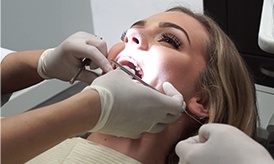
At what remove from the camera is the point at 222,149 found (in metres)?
0.95

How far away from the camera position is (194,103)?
4.26 ft

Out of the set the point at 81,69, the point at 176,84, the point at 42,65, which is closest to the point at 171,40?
the point at 176,84

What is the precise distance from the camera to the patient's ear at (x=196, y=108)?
4.24ft

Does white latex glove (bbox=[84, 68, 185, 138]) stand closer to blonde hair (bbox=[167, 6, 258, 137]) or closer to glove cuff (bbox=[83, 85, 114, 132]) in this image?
glove cuff (bbox=[83, 85, 114, 132])

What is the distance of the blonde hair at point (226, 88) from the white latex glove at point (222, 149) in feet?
0.84

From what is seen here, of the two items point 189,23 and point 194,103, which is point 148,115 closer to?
point 194,103

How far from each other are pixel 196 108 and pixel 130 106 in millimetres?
260

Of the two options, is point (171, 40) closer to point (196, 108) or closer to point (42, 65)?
point (196, 108)

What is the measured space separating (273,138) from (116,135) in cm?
72

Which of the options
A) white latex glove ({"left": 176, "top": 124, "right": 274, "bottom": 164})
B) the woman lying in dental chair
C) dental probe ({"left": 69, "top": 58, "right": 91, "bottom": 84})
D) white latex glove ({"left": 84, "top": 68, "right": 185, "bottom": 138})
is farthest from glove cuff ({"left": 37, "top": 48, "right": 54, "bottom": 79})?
white latex glove ({"left": 176, "top": 124, "right": 274, "bottom": 164})

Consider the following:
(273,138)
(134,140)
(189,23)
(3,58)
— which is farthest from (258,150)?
(3,58)

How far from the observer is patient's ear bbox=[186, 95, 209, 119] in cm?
129

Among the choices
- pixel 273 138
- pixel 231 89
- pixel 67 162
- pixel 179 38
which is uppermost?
pixel 179 38

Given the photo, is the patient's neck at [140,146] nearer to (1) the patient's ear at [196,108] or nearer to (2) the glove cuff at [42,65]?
(1) the patient's ear at [196,108]
